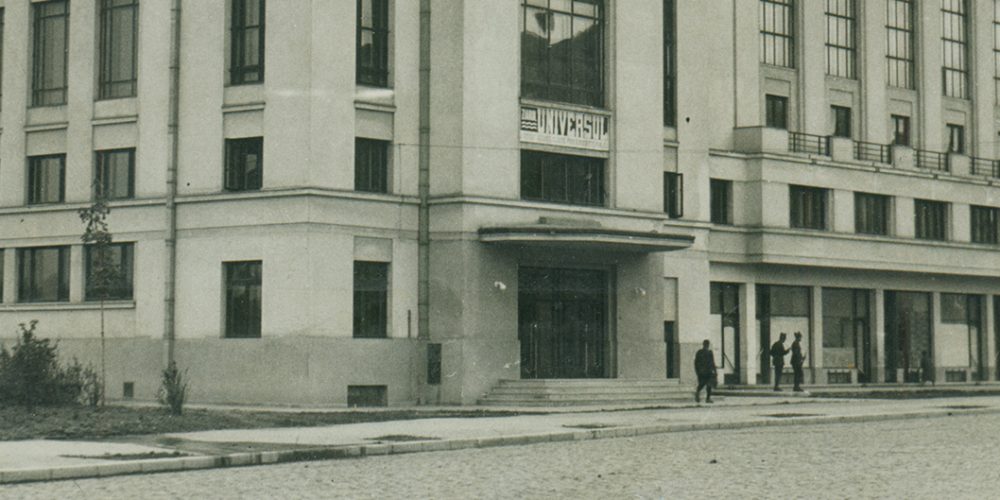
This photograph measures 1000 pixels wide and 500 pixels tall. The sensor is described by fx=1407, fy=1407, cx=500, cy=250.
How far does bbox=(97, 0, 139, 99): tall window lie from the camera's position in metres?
41.0

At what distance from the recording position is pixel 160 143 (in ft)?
130

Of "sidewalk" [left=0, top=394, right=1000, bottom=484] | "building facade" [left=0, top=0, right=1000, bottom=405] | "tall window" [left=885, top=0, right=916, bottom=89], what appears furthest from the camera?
"tall window" [left=885, top=0, right=916, bottom=89]

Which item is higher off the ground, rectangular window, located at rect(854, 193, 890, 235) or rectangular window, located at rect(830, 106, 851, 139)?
rectangular window, located at rect(830, 106, 851, 139)

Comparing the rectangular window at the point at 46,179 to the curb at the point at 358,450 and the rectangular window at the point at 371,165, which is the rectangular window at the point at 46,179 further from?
the curb at the point at 358,450

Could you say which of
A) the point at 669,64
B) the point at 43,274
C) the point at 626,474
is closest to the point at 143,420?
the point at 626,474

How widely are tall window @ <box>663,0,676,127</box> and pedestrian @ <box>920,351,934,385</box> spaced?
61.6ft

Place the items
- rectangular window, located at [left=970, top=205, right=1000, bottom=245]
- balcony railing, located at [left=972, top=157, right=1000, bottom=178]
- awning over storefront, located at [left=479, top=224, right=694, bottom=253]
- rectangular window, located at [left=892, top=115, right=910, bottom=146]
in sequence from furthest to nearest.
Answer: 1. balcony railing, located at [left=972, top=157, right=1000, bottom=178]
2. rectangular window, located at [left=970, top=205, right=1000, bottom=245]
3. rectangular window, located at [left=892, top=115, right=910, bottom=146]
4. awning over storefront, located at [left=479, top=224, right=694, bottom=253]

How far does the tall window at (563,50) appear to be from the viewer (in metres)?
40.7

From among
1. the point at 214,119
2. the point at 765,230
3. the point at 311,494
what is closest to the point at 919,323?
the point at 765,230

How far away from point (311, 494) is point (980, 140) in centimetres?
5257

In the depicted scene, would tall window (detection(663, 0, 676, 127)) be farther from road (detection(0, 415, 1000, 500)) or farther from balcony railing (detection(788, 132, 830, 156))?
road (detection(0, 415, 1000, 500))

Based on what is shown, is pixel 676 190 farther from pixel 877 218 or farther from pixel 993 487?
pixel 993 487

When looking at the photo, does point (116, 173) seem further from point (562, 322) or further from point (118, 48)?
point (562, 322)

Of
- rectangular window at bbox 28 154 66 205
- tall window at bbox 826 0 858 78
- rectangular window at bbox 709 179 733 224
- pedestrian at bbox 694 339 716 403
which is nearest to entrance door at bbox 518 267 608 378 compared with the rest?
pedestrian at bbox 694 339 716 403
